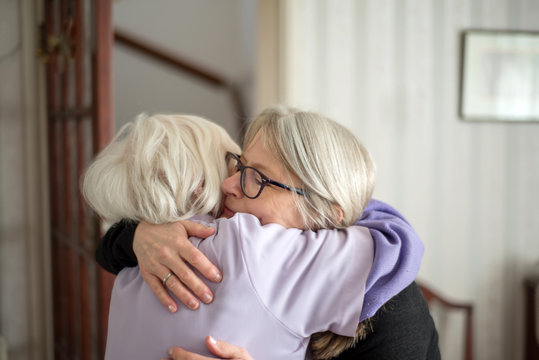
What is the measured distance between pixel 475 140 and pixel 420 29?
85 centimetres

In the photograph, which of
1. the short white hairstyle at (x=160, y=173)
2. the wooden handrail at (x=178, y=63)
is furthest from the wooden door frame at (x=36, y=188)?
the short white hairstyle at (x=160, y=173)

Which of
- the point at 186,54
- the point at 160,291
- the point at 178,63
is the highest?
the point at 186,54

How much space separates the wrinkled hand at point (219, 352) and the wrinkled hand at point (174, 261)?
79 mm

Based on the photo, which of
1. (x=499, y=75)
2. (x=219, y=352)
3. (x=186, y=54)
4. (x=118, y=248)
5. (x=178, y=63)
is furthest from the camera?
(x=186, y=54)

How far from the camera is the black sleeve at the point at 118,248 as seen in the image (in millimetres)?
1034

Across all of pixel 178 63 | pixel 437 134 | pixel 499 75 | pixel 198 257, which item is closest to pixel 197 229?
pixel 198 257

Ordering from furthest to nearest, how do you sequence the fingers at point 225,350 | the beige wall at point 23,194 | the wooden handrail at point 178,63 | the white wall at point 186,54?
the white wall at point 186,54
the wooden handrail at point 178,63
the beige wall at point 23,194
the fingers at point 225,350

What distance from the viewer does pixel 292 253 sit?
0.81 meters

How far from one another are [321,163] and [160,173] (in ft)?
1.24

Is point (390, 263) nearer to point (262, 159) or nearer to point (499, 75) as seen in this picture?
point (262, 159)

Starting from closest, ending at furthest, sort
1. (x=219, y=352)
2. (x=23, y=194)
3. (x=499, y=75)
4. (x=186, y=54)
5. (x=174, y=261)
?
(x=219, y=352) < (x=174, y=261) < (x=23, y=194) < (x=499, y=75) < (x=186, y=54)

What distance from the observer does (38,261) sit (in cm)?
237

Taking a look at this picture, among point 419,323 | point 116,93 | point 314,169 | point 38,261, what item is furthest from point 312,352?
point 116,93

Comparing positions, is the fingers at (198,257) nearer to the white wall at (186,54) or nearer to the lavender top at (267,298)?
the lavender top at (267,298)
